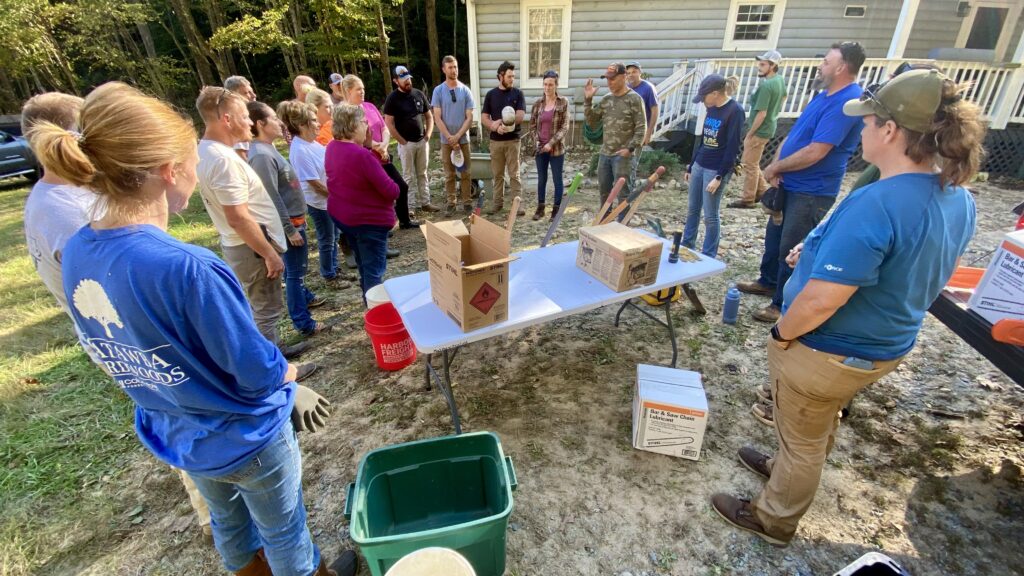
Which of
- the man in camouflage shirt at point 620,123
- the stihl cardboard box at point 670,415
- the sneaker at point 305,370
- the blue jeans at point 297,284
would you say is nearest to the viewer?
the stihl cardboard box at point 670,415

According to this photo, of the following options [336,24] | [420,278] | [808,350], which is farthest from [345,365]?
[336,24]

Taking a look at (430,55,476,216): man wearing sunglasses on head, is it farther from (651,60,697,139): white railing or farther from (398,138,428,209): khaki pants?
(651,60,697,139): white railing

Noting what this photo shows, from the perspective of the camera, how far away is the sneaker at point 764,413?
2833 millimetres

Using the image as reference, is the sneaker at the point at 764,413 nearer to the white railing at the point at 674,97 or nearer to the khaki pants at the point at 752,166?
the khaki pants at the point at 752,166

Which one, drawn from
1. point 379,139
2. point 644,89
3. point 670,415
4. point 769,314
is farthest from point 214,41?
point 670,415

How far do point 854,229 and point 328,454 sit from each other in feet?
9.42

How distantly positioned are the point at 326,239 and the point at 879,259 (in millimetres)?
4517

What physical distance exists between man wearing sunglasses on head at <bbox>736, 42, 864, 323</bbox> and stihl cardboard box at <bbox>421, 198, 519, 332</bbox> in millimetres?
2423

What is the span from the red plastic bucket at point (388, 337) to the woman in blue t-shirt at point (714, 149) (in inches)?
122

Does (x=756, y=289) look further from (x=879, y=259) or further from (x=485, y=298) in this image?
(x=485, y=298)

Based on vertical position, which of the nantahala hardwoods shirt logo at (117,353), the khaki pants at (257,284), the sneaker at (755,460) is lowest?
the sneaker at (755,460)

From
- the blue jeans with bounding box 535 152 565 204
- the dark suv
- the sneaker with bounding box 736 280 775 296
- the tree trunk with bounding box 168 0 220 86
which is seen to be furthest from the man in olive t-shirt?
the tree trunk with bounding box 168 0 220 86

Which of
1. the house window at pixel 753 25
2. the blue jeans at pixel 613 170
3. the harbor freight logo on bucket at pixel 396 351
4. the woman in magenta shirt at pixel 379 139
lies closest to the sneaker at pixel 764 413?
the harbor freight logo on bucket at pixel 396 351

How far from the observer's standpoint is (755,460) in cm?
252
